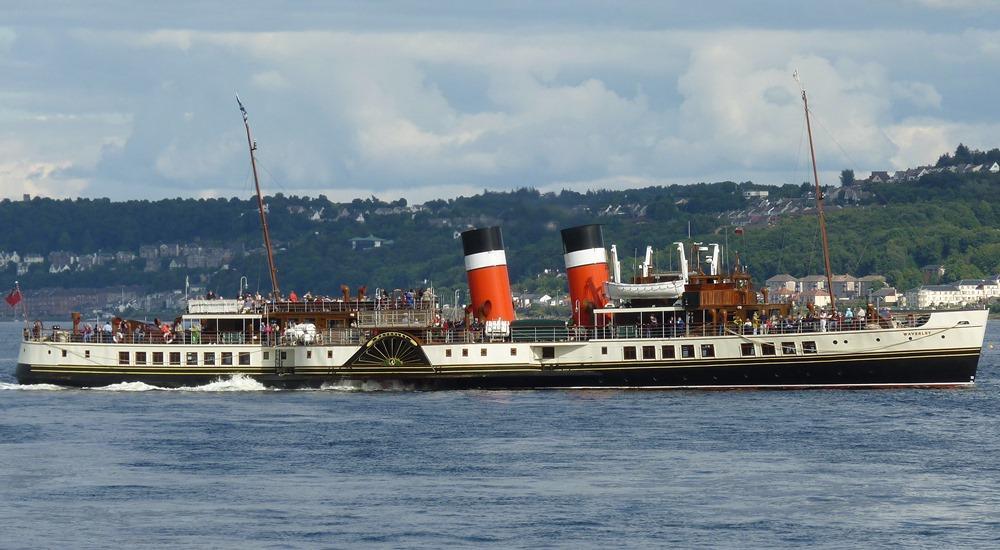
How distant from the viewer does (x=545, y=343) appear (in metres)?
74.2

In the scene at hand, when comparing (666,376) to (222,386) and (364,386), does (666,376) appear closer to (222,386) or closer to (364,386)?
(364,386)

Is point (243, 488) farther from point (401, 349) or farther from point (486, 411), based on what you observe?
point (401, 349)

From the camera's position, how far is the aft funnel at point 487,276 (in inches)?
3100

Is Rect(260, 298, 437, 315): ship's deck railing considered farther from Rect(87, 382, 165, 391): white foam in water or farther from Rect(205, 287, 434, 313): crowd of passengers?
Rect(87, 382, 165, 391): white foam in water

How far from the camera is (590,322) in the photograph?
3056 inches

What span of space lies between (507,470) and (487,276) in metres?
27.7

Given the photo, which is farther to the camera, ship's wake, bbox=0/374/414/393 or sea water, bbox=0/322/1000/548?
ship's wake, bbox=0/374/414/393

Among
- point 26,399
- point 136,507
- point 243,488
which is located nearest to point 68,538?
point 136,507

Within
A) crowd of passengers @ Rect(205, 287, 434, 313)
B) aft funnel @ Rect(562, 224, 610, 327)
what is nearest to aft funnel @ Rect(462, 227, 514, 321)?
crowd of passengers @ Rect(205, 287, 434, 313)

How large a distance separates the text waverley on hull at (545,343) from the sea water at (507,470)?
1273 mm

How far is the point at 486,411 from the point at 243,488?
19.0m

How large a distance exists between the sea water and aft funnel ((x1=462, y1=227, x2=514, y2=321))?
20.0 ft

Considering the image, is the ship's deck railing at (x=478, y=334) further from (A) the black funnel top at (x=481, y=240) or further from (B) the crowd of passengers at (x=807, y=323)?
(A) the black funnel top at (x=481, y=240)

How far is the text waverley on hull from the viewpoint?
72438mm
